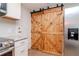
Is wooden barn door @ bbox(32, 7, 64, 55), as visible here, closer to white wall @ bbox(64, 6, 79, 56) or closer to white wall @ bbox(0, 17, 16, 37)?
white wall @ bbox(64, 6, 79, 56)

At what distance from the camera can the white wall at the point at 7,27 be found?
941 mm

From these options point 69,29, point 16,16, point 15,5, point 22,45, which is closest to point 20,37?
point 22,45

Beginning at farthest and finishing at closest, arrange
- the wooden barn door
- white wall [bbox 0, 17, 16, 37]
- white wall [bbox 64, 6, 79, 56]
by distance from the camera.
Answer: the wooden barn door → white wall [bbox 64, 6, 79, 56] → white wall [bbox 0, 17, 16, 37]

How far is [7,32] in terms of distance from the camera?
0.99m

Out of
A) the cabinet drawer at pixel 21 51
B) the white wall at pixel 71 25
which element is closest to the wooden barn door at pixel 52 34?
the white wall at pixel 71 25

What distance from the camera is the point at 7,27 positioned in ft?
3.28

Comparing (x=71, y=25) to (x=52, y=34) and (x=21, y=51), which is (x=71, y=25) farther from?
(x=21, y=51)

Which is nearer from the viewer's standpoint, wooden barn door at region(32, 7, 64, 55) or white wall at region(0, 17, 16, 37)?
white wall at region(0, 17, 16, 37)

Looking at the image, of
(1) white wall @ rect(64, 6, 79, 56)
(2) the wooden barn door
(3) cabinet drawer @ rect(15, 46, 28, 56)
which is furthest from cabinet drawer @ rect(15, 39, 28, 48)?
(1) white wall @ rect(64, 6, 79, 56)

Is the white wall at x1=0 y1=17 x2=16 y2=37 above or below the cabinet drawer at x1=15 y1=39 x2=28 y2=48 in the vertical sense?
above

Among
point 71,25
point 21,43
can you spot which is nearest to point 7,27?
point 21,43

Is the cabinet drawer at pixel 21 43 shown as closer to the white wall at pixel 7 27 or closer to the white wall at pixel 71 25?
the white wall at pixel 7 27

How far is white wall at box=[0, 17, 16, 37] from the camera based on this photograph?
3.09 feet

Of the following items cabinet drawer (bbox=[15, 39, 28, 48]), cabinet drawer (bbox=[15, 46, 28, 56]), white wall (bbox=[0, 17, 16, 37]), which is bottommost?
cabinet drawer (bbox=[15, 46, 28, 56])
